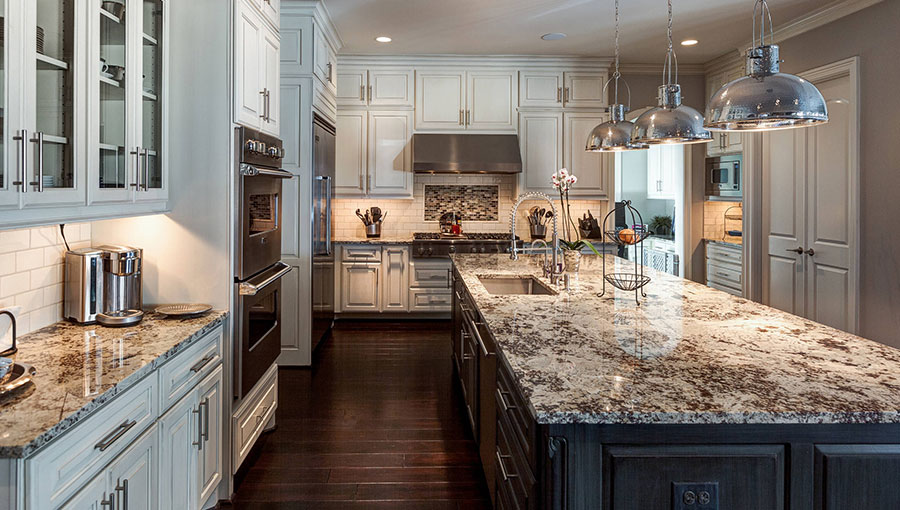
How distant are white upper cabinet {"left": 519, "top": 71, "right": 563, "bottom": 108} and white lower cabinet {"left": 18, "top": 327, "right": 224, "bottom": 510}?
472cm

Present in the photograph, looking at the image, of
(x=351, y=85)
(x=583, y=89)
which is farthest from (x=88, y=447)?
(x=583, y=89)

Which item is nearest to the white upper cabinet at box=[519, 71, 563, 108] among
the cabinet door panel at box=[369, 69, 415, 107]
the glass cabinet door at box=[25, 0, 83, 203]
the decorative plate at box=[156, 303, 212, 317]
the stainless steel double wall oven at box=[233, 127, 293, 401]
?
the cabinet door panel at box=[369, 69, 415, 107]

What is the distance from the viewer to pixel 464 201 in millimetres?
6688

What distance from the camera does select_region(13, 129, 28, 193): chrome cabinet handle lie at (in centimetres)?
144

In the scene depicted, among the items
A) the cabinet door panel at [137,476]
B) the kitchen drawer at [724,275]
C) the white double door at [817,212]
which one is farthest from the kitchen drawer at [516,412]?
the kitchen drawer at [724,275]

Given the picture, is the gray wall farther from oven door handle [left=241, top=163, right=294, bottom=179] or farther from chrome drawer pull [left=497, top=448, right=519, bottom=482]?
oven door handle [left=241, top=163, right=294, bottom=179]

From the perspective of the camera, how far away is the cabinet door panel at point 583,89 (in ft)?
20.5

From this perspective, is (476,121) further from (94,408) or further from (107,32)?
(94,408)

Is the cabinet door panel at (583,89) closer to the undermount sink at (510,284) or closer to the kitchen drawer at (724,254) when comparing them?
the kitchen drawer at (724,254)

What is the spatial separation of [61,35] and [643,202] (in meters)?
8.46

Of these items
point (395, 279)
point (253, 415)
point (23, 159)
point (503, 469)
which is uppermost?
point (23, 159)

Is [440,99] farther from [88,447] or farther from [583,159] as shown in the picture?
[88,447]

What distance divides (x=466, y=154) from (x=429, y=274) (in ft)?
4.37

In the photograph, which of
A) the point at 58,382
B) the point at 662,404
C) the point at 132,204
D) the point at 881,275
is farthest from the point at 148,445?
the point at 881,275
